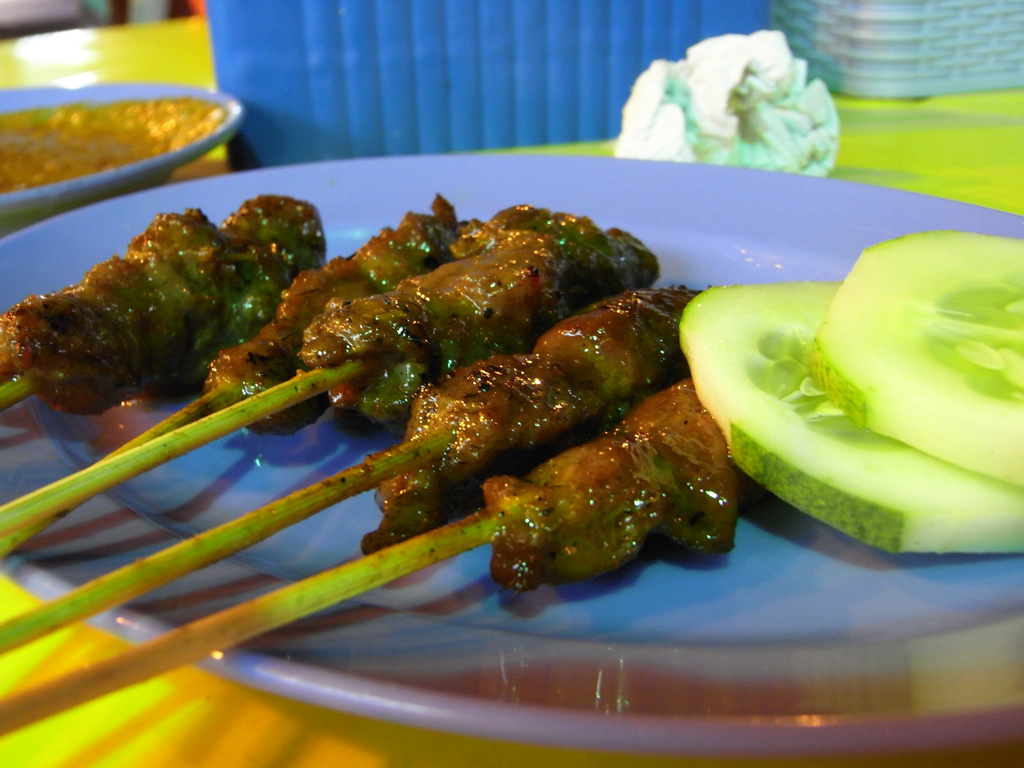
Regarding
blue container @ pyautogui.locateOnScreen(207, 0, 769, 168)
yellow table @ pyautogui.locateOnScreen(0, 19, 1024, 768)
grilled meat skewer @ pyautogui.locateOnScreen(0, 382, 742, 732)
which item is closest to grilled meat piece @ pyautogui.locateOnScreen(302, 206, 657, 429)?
grilled meat skewer @ pyautogui.locateOnScreen(0, 382, 742, 732)

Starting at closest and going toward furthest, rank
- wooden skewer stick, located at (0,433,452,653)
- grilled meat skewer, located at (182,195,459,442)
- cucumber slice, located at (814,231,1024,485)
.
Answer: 1. wooden skewer stick, located at (0,433,452,653)
2. cucumber slice, located at (814,231,1024,485)
3. grilled meat skewer, located at (182,195,459,442)

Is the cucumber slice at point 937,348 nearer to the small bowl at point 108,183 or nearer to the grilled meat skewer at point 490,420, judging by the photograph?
the grilled meat skewer at point 490,420

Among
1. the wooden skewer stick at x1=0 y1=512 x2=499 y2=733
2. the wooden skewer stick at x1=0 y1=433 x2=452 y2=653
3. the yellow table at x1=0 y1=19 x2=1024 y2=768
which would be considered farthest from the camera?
the yellow table at x1=0 y1=19 x2=1024 y2=768

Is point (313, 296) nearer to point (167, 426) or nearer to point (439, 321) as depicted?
point (439, 321)

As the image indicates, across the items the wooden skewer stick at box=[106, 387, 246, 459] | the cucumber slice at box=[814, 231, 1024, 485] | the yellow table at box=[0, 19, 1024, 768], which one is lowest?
the yellow table at box=[0, 19, 1024, 768]

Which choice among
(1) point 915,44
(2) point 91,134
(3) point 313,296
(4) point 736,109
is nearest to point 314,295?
(3) point 313,296

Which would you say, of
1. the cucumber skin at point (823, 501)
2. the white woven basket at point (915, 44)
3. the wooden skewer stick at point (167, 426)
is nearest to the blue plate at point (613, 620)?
the wooden skewer stick at point (167, 426)

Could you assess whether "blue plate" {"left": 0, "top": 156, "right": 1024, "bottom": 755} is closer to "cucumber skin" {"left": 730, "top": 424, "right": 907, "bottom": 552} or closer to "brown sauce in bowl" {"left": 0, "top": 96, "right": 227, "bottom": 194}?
"cucumber skin" {"left": 730, "top": 424, "right": 907, "bottom": 552}
